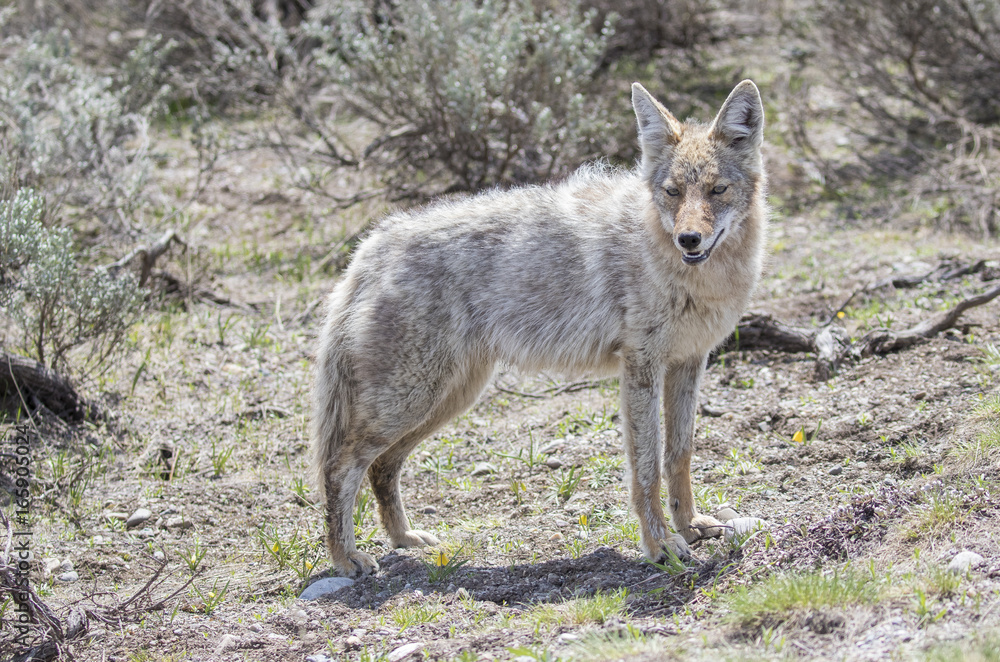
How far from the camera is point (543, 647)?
128 inches

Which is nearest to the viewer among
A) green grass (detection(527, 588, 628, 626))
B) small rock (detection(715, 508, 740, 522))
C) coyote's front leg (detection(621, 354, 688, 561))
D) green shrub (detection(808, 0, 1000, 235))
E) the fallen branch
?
green grass (detection(527, 588, 628, 626))

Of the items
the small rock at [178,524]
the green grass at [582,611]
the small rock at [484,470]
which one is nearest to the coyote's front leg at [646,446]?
the green grass at [582,611]

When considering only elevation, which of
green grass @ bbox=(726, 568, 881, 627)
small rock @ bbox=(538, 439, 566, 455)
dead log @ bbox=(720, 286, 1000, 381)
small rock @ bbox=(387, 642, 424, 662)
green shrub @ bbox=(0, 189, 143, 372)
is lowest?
small rock @ bbox=(387, 642, 424, 662)

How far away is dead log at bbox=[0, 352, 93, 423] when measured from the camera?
5504 mm

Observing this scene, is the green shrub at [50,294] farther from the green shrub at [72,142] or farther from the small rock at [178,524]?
the small rock at [178,524]

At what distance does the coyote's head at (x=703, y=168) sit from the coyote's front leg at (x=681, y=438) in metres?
0.83

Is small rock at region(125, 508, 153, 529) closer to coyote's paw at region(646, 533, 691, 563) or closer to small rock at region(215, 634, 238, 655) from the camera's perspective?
small rock at region(215, 634, 238, 655)

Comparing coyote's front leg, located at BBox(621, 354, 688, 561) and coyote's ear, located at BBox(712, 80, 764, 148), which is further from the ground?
coyote's ear, located at BBox(712, 80, 764, 148)

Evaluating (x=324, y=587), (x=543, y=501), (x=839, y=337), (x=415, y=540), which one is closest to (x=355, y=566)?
(x=324, y=587)

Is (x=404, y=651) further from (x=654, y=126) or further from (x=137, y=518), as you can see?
(x=654, y=126)

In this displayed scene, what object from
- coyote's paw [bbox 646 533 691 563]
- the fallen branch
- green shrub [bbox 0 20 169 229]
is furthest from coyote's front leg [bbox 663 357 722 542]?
green shrub [bbox 0 20 169 229]

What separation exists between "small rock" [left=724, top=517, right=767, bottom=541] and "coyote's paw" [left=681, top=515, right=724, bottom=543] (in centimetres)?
15

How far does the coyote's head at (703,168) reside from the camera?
3.88 m

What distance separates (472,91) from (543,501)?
13.3 ft
